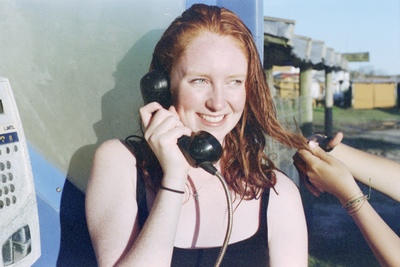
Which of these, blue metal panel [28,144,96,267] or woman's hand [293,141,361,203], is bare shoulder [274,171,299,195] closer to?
woman's hand [293,141,361,203]

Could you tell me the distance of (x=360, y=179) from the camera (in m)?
1.41

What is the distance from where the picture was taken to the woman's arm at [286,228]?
1.15m

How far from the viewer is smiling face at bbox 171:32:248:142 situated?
109 centimetres

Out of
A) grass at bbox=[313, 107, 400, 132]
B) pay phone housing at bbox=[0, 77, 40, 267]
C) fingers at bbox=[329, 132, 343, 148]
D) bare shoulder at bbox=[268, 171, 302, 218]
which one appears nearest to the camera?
pay phone housing at bbox=[0, 77, 40, 267]

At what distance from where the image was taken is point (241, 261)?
1.17 meters

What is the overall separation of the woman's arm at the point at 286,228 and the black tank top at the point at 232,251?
0.05 feet

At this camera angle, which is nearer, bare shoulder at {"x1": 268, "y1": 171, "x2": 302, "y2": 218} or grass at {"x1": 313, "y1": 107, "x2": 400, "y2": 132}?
bare shoulder at {"x1": 268, "y1": 171, "x2": 302, "y2": 218}

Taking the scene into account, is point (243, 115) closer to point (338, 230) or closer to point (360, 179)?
point (360, 179)

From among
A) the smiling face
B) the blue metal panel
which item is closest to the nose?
the smiling face

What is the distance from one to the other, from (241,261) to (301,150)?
13.1 inches

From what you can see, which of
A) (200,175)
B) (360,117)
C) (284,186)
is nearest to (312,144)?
(284,186)

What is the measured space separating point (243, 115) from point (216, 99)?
178mm

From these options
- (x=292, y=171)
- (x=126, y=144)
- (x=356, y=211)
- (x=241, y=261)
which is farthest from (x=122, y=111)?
(x=292, y=171)

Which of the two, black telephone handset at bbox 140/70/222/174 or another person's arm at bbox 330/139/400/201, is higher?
black telephone handset at bbox 140/70/222/174
